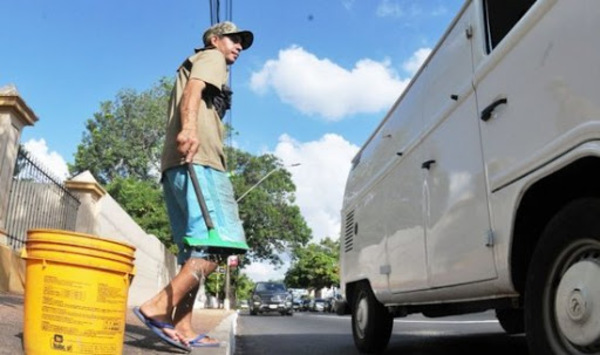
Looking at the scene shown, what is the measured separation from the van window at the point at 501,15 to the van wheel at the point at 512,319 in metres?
2.26

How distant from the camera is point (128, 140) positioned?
38.1 m

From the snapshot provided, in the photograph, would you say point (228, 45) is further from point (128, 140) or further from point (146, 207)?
point (128, 140)

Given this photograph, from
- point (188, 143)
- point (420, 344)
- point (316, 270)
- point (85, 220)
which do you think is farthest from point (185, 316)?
point (316, 270)

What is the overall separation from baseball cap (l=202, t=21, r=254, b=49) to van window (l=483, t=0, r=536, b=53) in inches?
66.1

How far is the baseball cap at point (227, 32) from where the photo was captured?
4.34 meters

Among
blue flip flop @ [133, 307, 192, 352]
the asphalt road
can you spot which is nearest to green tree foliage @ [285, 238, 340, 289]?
the asphalt road

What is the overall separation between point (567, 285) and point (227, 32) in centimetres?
289

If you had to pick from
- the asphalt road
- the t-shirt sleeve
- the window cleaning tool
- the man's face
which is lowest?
the asphalt road

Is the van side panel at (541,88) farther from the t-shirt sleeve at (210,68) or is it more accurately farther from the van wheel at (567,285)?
the t-shirt sleeve at (210,68)

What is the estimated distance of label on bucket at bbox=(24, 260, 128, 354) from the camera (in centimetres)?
277

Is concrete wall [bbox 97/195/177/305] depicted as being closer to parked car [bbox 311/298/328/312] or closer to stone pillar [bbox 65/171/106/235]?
stone pillar [bbox 65/171/106/235]

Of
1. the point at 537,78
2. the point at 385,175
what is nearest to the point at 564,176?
the point at 537,78

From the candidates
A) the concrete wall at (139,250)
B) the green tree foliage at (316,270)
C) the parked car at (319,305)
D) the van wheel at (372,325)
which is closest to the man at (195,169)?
the van wheel at (372,325)

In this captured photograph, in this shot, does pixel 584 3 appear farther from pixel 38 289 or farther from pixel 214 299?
pixel 214 299
